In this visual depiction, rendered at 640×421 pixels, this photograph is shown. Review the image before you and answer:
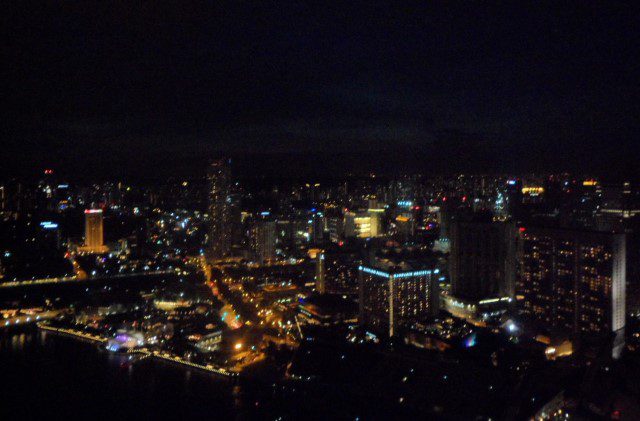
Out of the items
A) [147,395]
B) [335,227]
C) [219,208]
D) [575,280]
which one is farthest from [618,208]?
[219,208]

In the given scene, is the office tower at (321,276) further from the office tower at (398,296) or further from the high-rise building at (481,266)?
the high-rise building at (481,266)

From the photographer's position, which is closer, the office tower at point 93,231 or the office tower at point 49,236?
the office tower at point 49,236

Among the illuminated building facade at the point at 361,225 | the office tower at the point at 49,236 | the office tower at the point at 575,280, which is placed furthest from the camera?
the illuminated building facade at the point at 361,225

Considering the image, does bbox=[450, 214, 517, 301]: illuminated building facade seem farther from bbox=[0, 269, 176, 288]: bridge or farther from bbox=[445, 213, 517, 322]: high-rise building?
bbox=[0, 269, 176, 288]: bridge

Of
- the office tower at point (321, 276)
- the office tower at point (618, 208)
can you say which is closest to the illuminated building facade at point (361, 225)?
the office tower at point (321, 276)

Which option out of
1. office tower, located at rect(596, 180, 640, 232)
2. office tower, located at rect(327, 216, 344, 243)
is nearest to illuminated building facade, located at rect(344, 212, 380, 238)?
office tower, located at rect(327, 216, 344, 243)

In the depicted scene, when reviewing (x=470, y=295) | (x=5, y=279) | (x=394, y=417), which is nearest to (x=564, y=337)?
(x=470, y=295)

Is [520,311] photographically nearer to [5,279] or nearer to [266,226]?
[266,226]

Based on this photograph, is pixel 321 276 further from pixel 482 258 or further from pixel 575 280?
pixel 575 280
